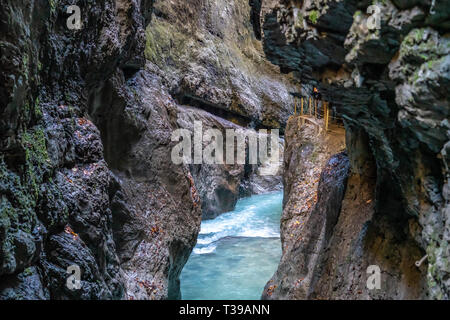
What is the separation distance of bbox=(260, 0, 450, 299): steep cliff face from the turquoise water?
212 inches

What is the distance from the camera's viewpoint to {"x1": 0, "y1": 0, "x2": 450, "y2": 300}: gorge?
4.46m

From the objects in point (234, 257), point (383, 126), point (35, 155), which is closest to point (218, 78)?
point (234, 257)

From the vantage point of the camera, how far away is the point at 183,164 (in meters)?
12.2

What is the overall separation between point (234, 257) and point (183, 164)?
6.57 meters

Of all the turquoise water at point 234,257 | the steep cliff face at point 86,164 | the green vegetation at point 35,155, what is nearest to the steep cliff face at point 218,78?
the turquoise water at point 234,257

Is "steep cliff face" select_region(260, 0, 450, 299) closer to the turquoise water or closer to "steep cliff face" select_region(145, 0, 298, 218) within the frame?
the turquoise water

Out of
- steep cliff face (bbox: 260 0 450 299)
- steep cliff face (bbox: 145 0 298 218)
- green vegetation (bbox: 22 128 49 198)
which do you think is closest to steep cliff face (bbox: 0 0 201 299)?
green vegetation (bbox: 22 128 49 198)

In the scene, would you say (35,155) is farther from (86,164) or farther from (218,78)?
(218,78)

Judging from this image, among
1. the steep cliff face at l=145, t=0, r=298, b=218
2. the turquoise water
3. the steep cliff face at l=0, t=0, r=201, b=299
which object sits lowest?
the turquoise water

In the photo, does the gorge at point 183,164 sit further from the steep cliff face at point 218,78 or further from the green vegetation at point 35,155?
the steep cliff face at point 218,78

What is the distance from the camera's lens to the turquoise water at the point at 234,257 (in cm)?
1365

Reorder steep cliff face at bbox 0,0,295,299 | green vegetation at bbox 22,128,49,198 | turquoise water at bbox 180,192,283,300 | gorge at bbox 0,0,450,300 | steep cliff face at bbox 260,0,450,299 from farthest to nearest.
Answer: turquoise water at bbox 180,192,283,300, green vegetation at bbox 22,128,49,198, steep cliff face at bbox 0,0,295,299, gorge at bbox 0,0,450,300, steep cliff face at bbox 260,0,450,299

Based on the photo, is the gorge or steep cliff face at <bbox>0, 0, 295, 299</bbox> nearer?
the gorge
